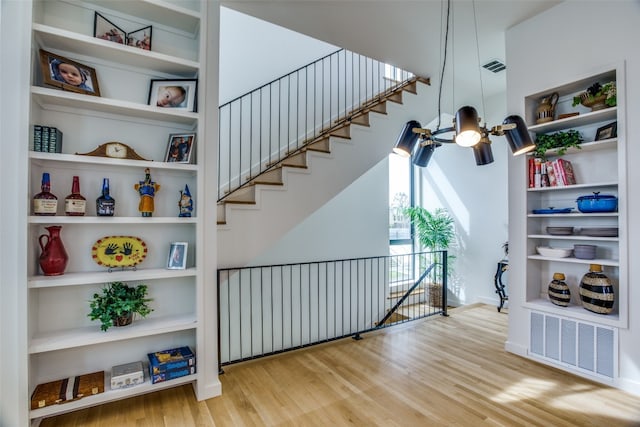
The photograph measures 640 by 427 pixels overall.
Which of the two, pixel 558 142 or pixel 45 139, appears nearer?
pixel 45 139

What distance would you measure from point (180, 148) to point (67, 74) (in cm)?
81

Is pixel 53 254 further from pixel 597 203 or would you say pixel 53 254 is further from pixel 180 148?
pixel 597 203

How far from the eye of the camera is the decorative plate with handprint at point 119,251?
2.28 meters

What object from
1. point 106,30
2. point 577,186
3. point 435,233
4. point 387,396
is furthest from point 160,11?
point 435,233

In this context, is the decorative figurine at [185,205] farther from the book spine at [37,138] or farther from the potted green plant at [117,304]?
the book spine at [37,138]

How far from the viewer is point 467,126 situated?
1.66 metres

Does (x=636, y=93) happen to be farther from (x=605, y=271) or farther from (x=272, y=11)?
(x=272, y=11)

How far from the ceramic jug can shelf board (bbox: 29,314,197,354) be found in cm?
354

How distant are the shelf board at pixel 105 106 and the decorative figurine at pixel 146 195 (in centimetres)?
46

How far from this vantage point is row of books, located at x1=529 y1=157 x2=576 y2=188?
2.86 metres

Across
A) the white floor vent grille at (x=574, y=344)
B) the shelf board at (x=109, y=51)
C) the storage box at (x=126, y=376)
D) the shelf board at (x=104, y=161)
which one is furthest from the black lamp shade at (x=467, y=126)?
the storage box at (x=126, y=376)

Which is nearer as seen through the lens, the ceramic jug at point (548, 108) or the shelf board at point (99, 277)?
the shelf board at point (99, 277)

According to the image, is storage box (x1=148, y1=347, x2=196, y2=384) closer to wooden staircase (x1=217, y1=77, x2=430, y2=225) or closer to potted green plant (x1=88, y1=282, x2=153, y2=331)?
potted green plant (x1=88, y1=282, x2=153, y2=331)

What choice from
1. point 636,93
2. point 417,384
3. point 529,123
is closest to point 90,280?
point 417,384
